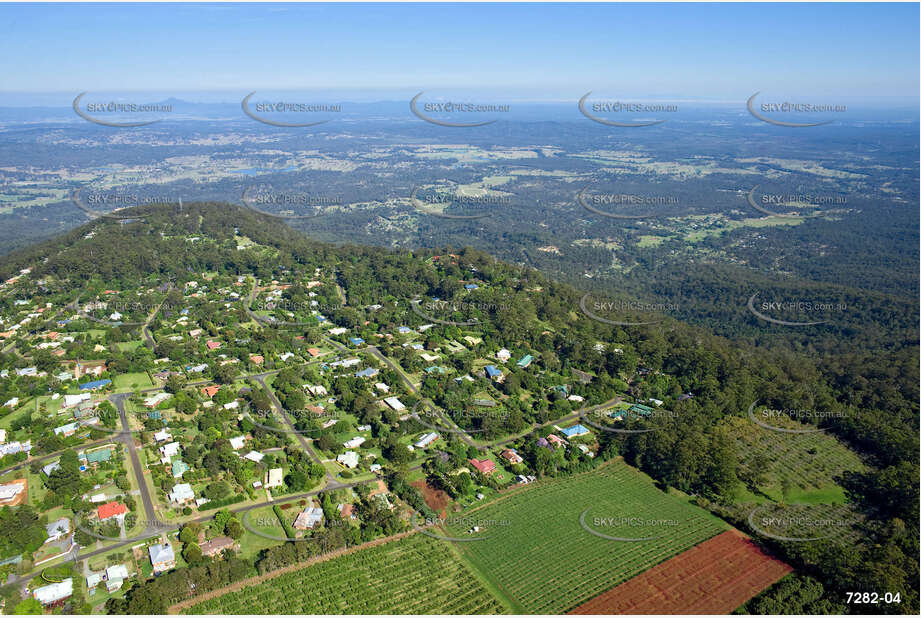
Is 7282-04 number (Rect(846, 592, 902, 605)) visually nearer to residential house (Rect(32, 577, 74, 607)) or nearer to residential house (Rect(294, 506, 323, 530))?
residential house (Rect(294, 506, 323, 530))

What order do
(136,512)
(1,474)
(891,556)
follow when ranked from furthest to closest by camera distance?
(1,474), (136,512), (891,556)

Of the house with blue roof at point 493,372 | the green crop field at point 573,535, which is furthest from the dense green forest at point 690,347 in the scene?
the house with blue roof at point 493,372

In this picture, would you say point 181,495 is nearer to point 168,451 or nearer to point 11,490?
point 168,451

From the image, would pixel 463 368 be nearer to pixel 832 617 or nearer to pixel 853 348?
pixel 832 617

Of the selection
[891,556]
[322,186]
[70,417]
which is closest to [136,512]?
[70,417]

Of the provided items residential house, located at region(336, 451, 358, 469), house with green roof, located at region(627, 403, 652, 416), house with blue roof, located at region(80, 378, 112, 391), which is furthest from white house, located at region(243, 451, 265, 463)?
house with green roof, located at region(627, 403, 652, 416)

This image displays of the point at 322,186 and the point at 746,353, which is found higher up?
the point at 322,186
